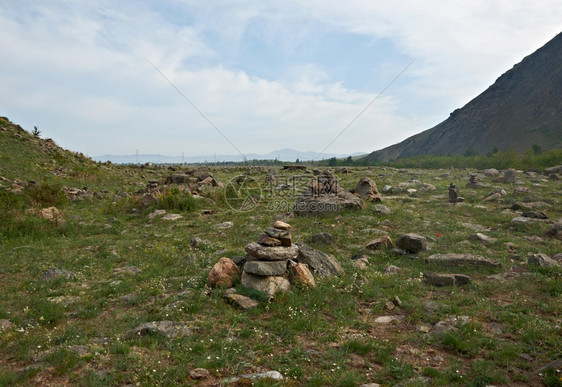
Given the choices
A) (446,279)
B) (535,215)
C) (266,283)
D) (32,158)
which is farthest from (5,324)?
(32,158)

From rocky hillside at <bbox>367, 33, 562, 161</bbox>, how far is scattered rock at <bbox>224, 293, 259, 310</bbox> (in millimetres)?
132161

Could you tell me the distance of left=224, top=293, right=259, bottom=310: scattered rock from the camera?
7.74 meters

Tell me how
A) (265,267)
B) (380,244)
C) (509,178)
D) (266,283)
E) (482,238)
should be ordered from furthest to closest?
(509,178)
(482,238)
(380,244)
(265,267)
(266,283)

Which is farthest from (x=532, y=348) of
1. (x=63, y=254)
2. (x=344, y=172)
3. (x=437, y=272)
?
(x=344, y=172)

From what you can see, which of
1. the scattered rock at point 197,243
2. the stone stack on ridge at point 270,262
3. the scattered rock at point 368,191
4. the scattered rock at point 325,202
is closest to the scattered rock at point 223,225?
the scattered rock at point 197,243

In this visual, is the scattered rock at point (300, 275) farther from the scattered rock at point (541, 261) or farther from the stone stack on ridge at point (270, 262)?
the scattered rock at point (541, 261)

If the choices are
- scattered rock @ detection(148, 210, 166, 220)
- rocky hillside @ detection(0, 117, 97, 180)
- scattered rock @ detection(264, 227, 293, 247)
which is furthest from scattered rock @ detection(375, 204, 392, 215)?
rocky hillside @ detection(0, 117, 97, 180)

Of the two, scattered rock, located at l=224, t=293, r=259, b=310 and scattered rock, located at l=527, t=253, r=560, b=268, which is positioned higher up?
scattered rock, located at l=527, t=253, r=560, b=268

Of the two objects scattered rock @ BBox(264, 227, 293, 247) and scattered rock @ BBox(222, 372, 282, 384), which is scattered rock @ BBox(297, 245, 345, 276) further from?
scattered rock @ BBox(222, 372, 282, 384)

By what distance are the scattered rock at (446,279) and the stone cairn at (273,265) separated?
3.24 m

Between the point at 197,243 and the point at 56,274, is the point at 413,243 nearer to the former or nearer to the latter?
the point at 197,243

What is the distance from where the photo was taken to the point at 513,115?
14588 cm

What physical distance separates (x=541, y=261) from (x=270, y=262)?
7.63 m

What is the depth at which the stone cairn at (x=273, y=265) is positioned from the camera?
8.43m
